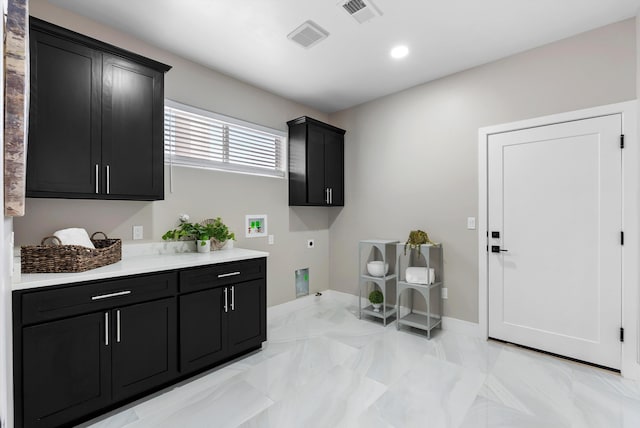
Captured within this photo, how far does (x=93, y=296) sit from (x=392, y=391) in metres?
2.09

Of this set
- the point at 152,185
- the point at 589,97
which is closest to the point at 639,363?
the point at 589,97

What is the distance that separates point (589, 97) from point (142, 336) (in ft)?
12.8

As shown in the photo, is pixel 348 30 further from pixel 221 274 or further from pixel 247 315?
pixel 247 315

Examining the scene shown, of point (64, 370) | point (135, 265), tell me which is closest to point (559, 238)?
point (135, 265)

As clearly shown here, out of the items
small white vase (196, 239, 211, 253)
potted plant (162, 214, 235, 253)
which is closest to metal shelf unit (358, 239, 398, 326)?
potted plant (162, 214, 235, 253)

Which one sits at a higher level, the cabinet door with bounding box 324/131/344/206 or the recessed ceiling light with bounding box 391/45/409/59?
the recessed ceiling light with bounding box 391/45/409/59

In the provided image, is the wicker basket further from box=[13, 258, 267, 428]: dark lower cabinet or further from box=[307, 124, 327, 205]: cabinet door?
box=[307, 124, 327, 205]: cabinet door

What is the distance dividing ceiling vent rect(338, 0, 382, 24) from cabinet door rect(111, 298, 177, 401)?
249 centimetres

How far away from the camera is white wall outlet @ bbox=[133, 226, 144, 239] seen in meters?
2.61

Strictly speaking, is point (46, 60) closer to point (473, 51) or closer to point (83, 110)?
point (83, 110)

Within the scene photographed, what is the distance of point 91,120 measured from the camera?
7.14 feet

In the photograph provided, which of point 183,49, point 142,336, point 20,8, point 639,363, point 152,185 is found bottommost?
point 639,363

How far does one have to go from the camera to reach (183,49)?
110 inches

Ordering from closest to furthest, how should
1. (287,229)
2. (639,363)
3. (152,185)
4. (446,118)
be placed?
(639,363) → (152,185) → (446,118) → (287,229)
